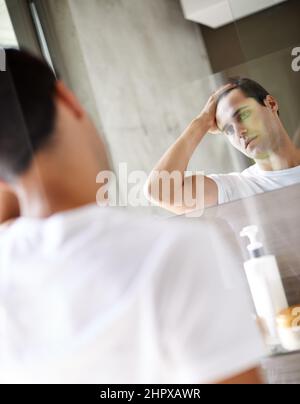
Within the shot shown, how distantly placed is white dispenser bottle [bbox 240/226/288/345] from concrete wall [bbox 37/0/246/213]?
0.51 feet

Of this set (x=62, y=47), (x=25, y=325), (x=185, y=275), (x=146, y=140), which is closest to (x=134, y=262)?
(x=185, y=275)

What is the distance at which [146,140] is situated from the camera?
105 cm

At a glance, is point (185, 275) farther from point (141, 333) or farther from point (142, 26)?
point (142, 26)

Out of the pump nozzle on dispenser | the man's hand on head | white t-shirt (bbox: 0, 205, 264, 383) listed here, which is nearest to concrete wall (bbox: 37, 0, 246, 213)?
the man's hand on head

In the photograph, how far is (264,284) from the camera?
101 centimetres

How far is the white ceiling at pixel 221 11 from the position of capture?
101 centimetres

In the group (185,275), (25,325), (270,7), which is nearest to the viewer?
(185,275)

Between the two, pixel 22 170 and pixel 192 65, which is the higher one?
pixel 192 65

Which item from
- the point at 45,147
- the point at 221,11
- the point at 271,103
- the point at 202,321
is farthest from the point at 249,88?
the point at 202,321

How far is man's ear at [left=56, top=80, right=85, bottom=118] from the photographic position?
0.94m

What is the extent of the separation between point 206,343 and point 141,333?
0.09m

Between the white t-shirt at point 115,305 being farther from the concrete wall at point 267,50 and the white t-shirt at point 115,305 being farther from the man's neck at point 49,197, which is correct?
the concrete wall at point 267,50

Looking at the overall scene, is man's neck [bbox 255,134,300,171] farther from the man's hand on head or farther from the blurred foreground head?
the blurred foreground head

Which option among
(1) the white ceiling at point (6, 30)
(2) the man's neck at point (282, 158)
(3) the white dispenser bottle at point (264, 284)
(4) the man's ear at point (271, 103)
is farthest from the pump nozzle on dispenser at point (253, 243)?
(1) the white ceiling at point (6, 30)
